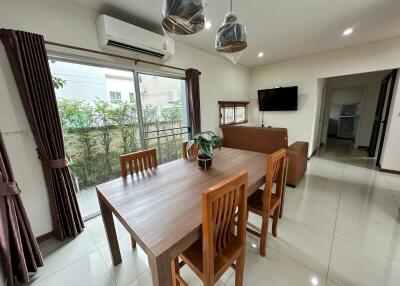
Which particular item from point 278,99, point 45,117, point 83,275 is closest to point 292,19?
point 278,99

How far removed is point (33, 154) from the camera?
173cm

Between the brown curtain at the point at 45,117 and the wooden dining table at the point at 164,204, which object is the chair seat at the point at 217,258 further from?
the brown curtain at the point at 45,117

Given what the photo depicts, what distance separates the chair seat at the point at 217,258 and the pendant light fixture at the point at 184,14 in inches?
62.4

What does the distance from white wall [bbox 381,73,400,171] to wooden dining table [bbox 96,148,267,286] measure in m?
3.26

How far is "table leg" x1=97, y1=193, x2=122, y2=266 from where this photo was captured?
1379mm

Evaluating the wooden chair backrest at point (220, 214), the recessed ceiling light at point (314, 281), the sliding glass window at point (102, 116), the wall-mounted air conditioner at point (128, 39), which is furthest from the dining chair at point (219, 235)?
the wall-mounted air conditioner at point (128, 39)

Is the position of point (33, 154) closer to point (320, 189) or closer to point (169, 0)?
point (169, 0)

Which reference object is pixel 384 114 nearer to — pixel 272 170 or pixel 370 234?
pixel 370 234

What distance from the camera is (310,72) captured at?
4012 mm

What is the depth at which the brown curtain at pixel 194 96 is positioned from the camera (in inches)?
122

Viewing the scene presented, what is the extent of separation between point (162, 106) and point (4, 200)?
224 cm

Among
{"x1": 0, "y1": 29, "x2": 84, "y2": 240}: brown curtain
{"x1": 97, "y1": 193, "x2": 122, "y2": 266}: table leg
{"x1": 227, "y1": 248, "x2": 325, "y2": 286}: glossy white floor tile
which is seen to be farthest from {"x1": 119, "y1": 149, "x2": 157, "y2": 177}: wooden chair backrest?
{"x1": 227, "y1": 248, "x2": 325, "y2": 286}: glossy white floor tile

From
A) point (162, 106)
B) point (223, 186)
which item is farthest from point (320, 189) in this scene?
point (162, 106)

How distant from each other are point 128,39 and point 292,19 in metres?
2.31
